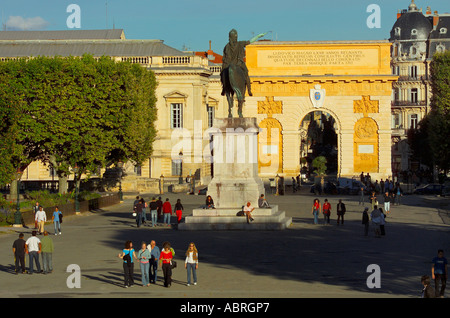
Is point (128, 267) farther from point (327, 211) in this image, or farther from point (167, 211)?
point (327, 211)

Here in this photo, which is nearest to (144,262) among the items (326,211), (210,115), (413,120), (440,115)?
(326,211)

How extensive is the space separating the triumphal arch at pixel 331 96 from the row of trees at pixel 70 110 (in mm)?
18161

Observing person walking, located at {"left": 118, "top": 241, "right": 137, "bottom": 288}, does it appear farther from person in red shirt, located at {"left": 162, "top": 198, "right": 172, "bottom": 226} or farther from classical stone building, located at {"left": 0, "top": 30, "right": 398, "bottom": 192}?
classical stone building, located at {"left": 0, "top": 30, "right": 398, "bottom": 192}

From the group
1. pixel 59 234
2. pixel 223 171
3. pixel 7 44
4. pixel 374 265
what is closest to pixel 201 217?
pixel 223 171

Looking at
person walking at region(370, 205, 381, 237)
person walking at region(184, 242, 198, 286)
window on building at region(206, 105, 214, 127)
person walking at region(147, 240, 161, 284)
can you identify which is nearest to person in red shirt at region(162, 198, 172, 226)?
person walking at region(370, 205, 381, 237)

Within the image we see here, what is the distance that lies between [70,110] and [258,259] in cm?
3253

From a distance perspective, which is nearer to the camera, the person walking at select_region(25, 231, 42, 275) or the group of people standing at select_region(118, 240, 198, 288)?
the group of people standing at select_region(118, 240, 198, 288)

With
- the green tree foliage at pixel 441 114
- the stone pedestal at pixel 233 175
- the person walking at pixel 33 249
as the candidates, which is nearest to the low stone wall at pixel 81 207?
the stone pedestal at pixel 233 175

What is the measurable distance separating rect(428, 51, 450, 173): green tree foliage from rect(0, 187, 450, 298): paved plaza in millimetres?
20461

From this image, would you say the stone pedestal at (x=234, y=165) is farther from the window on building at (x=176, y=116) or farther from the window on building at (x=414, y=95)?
the window on building at (x=414, y=95)

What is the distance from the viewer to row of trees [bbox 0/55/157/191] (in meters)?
55.1

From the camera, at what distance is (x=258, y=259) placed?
87.2ft

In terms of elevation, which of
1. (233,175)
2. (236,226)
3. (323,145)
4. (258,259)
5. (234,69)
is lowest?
(258,259)

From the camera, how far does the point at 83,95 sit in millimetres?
57312
